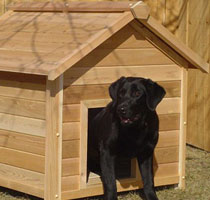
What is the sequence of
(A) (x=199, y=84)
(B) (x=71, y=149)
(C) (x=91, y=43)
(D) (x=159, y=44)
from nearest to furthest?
(C) (x=91, y=43), (B) (x=71, y=149), (D) (x=159, y=44), (A) (x=199, y=84)

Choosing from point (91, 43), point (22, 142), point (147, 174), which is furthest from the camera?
point (147, 174)

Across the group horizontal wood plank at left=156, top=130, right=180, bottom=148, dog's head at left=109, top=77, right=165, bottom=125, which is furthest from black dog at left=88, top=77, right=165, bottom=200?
horizontal wood plank at left=156, top=130, right=180, bottom=148

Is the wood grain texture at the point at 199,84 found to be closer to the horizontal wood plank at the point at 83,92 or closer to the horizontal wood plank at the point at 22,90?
the horizontal wood plank at the point at 83,92

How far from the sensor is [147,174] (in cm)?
613

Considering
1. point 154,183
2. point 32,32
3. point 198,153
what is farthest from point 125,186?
point 198,153

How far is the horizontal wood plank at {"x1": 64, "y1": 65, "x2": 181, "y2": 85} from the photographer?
5862 millimetres

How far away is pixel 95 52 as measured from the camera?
598cm

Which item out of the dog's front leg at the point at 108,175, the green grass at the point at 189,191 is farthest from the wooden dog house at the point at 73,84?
the dog's front leg at the point at 108,175

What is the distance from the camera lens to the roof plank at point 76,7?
6.05 meters

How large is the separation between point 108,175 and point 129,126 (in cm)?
48

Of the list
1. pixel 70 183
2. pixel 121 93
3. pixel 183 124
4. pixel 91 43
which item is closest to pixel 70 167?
pixel 70 183

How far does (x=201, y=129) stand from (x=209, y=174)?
1269 mm

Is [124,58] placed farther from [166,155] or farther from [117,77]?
[166,155]

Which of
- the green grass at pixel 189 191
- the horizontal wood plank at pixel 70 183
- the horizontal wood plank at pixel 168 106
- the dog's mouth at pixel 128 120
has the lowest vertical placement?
the green grass at pixel 189 191
